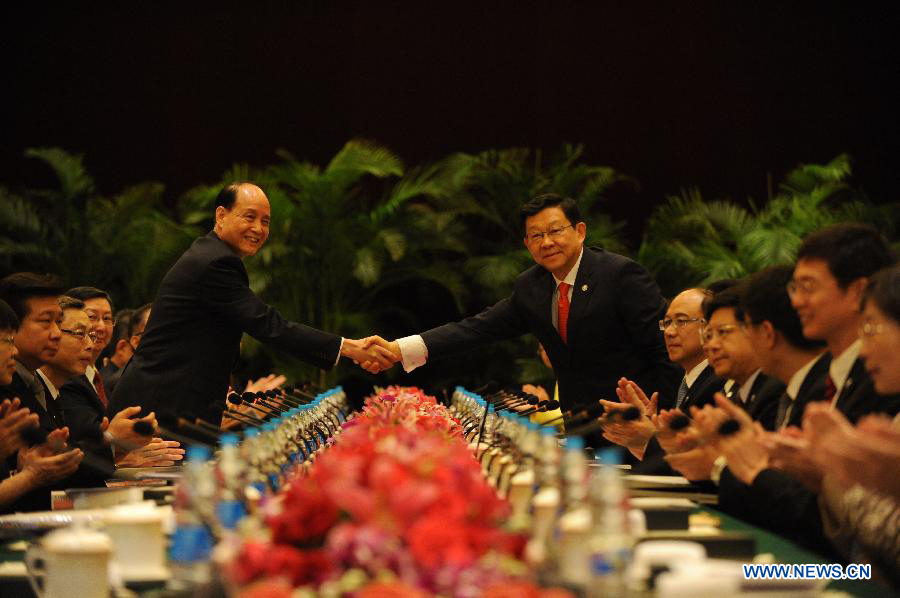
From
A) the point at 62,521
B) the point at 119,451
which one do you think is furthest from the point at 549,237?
the point at 62,521

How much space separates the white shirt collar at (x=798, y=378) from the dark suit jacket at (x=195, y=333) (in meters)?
2.37

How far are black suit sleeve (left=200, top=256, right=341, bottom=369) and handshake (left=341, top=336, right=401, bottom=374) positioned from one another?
0.09 meters

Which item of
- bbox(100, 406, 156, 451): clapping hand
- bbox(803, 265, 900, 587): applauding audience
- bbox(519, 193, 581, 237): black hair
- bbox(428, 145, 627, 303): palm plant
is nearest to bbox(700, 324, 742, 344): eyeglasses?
bbox(803, 265, 900, 587): applauding audience

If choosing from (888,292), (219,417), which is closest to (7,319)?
(219,417)

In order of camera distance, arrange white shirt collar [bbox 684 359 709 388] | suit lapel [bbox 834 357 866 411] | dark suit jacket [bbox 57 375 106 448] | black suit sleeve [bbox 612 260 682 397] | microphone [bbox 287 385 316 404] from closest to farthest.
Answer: suit lapel [bbox 834 357 866 411] → dark suit jacket [bbox 57 375 106 448] → white shirt collar [bbox 684 359 709 388] → microphone [bbox 287 385 316 404] → black suit sleeve [bbox 612 260 682 397]

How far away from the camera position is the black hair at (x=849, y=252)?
2521 millimetres

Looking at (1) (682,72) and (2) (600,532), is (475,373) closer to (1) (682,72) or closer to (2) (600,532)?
(1) (682,72)

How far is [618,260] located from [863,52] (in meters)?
4.65

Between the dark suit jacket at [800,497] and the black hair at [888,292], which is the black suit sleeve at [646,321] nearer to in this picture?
the dark suit jacket at [800,497]

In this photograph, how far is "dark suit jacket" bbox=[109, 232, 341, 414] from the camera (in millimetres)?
4355

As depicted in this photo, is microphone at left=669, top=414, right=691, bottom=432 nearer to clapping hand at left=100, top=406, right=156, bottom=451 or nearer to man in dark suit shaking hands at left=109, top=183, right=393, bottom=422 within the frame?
clapping hand at left=100, top=406, right=156, bottom=451

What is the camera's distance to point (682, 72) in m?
8.76

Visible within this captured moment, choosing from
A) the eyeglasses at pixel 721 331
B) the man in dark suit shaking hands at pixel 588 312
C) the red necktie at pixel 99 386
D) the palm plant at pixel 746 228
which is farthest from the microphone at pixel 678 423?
the palm plant at pixel 746 228

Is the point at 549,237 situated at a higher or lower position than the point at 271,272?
higher
